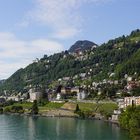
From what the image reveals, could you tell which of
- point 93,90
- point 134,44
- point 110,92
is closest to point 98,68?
point 134,44

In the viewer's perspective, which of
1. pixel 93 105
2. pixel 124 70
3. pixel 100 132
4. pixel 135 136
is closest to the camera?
pixel 135 136

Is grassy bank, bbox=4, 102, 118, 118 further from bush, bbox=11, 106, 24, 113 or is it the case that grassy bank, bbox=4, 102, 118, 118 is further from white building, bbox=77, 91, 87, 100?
white building, bbox=77, 91, 87, 100

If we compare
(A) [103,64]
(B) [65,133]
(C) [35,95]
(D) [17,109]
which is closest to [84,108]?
(D) [17,109]

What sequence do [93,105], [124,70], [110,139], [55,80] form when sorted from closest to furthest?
[110,139] < [93,105] < [124,70] < [55,80]

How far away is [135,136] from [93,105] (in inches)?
2094

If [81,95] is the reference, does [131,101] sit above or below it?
below

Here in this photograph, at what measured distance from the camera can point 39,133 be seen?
226 feet

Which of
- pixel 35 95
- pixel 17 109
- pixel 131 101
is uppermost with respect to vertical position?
pixel 35 95

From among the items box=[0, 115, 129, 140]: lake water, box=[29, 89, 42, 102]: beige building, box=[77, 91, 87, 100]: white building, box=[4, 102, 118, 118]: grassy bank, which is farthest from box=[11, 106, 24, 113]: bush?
box=[0, 115, 129, 140]: lake water

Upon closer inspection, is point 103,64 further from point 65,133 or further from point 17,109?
point 65,133

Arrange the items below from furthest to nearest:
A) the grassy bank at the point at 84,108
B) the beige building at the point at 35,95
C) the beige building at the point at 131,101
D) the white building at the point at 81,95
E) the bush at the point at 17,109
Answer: the beige building at the point at 35,95, the white building at the point at 81,95, the bush at the point at 17,109, the grassy bank at the point at 84,108, the beige building at the point at 131,101

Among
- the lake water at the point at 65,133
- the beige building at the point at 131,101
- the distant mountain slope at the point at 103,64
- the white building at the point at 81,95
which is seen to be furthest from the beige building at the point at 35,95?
the lake water at the point at 65,133

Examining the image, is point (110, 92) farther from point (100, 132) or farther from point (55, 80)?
point (55, 80)

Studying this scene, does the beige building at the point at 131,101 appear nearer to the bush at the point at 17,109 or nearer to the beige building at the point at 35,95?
the bush at the point at 17,109
